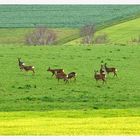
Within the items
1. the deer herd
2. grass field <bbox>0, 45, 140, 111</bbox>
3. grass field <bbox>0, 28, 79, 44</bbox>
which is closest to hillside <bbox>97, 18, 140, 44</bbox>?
grass field <bbox>0, 28, 79, 44</bbox>

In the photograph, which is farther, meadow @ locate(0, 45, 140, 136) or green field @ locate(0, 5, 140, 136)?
meadow @ locate(0, 45, 140, 136)

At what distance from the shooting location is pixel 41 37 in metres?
59.0

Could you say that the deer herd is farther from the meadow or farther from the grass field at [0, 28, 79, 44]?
the grass field at [0, 28, 79, 44]

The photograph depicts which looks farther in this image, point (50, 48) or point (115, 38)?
point (115, 38)

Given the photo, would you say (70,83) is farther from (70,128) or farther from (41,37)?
(41,37)

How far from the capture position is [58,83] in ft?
88.6

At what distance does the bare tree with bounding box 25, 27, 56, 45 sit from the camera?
55.1m

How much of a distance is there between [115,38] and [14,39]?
9.91 metres

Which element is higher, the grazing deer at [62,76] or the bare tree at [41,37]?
the bare tree at [41,37]

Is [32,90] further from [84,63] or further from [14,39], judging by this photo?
[14,39]

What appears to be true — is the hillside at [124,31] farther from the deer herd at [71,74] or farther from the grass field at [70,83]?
the deer herd at [71,74]

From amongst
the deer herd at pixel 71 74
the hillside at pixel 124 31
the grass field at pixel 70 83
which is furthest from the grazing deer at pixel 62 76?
the hillside at pixel 124 31

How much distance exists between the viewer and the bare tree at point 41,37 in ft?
181

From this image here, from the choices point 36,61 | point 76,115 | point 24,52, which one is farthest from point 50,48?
point 76,115
